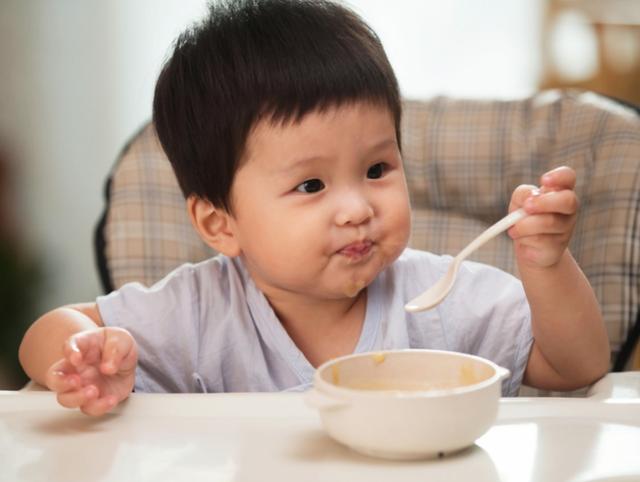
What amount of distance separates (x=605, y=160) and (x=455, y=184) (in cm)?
25

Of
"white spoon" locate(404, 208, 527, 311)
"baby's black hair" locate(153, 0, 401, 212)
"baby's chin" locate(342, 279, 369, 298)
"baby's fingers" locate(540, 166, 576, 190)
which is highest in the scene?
"baby's black hair" locate(153, 0, 401, 212)

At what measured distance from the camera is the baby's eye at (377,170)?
1.13 meters

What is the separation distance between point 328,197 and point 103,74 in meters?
2.22

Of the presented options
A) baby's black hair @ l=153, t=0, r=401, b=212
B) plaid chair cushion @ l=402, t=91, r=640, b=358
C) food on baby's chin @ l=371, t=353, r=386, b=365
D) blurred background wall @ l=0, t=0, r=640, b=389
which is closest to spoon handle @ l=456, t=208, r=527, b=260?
food on baby's chin @ l=371, t=353, r=386, b=365

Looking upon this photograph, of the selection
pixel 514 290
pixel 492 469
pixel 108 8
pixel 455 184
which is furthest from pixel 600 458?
pixel 108 8

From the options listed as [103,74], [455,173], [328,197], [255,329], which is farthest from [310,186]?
[103,74]

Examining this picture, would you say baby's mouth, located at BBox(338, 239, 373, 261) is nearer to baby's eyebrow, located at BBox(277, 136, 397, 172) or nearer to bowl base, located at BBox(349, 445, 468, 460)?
baby's eyebrow, located at BBox(277, 136, 397, 172)

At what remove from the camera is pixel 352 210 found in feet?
3.51

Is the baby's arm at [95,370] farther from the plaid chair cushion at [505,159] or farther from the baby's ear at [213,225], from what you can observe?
the plaid chair cushion at [505,159]

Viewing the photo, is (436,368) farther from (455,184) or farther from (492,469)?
(455,184)

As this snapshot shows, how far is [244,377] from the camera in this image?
124 cm

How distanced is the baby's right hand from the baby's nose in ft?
0.90

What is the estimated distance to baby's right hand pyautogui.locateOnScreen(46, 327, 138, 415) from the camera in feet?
2.94

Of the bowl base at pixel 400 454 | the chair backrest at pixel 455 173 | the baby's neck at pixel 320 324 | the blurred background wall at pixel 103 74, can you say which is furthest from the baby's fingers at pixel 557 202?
the blurred background wall at pixel 103 74
